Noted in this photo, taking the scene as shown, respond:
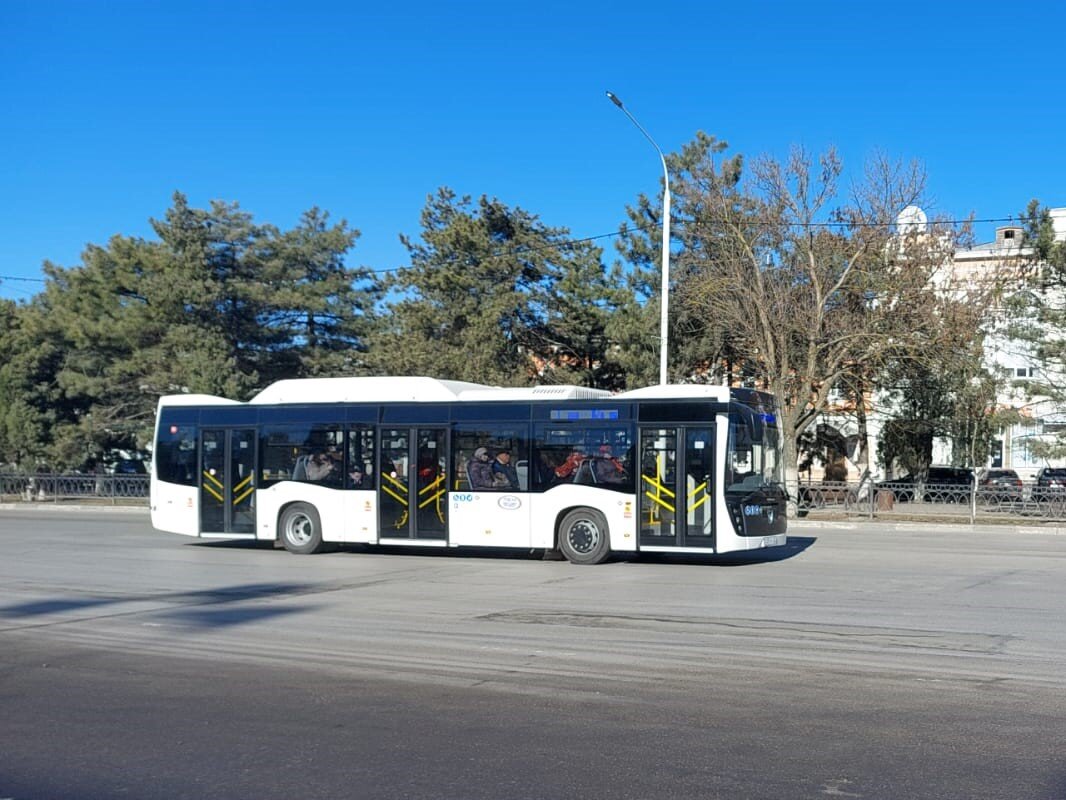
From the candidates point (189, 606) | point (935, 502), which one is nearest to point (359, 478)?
point (189, 606)

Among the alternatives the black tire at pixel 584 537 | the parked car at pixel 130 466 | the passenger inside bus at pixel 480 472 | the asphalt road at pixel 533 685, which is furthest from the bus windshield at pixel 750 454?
the parked car at pixel 130 466

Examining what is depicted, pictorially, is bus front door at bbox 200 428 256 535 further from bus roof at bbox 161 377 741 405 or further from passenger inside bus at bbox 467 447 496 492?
passenger inside bus at bbox 467 447 496 492

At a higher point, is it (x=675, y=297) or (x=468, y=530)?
(x=675, y=297)

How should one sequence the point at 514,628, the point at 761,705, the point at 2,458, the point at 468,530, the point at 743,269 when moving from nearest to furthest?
1. the point at 761,705
2. the point at 514,628
3. the point at 468,530
4. the point at 743,269
5. the point at 2,458

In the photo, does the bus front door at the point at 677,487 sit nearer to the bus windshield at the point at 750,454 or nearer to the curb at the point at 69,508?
the bus windshield at the point at 750,454

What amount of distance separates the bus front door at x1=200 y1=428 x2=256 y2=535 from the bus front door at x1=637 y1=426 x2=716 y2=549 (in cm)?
786

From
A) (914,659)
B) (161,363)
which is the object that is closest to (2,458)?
(161,363)

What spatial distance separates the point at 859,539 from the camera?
1001 inches

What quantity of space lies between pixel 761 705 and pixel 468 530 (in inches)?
457

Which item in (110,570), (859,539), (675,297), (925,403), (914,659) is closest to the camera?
(914,659)

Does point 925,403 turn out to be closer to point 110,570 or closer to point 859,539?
point 859,539

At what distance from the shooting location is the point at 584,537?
18.8 m

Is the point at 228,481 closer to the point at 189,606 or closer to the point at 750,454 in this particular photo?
the point at 189,606

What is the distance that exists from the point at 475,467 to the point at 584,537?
2.35 m
